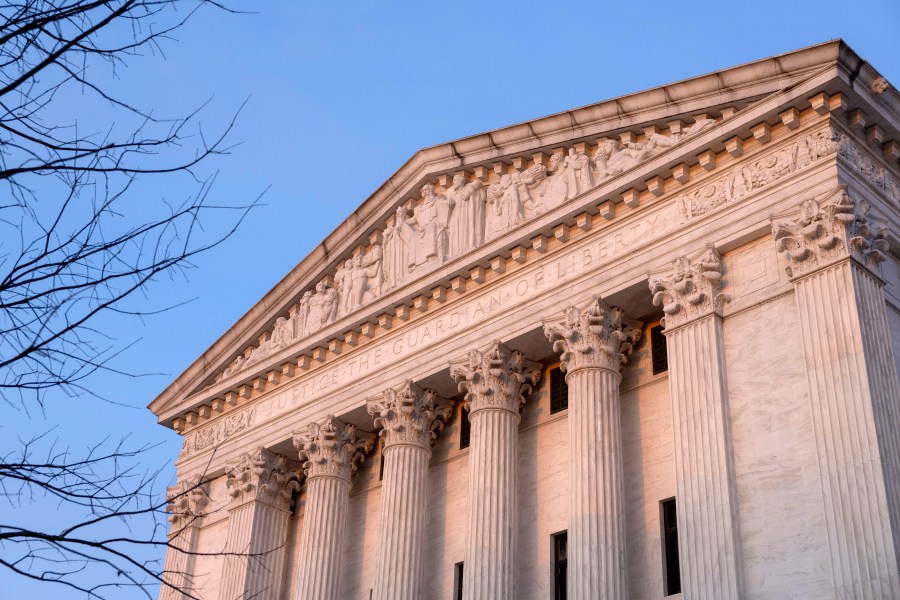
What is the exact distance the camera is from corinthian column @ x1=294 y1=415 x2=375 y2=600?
29.2 metres

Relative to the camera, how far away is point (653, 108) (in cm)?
2609

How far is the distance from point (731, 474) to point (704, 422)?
46.6 inches

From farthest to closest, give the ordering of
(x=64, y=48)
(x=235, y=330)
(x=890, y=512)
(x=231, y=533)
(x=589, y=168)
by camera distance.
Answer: (x=235, y=330) < (x=231, y=533) < (x=589, y=168) < (x=890, y=512) < (x=64, y=48)

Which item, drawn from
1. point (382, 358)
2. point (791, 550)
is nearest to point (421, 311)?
point (382, 358)

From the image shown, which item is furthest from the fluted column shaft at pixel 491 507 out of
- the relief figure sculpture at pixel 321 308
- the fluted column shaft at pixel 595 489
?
the relief figure sculpture at pixel 321 308

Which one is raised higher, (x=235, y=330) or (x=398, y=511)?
(x=235, y=330)

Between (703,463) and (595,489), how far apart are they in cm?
267

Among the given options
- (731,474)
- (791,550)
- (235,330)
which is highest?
(235,330)

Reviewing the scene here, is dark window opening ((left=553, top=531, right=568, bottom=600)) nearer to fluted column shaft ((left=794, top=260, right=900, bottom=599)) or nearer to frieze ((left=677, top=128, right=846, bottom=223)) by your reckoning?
fluted column shaft ((left=794, top=260, right=900, bottom=599))

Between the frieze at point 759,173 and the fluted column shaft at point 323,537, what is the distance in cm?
1204

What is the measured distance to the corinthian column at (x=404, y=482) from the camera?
89.0 feet

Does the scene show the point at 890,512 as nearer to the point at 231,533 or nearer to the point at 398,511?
the point at 398,511

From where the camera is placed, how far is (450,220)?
30375 mm

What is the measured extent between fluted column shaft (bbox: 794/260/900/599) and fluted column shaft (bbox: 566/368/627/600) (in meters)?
4.72
